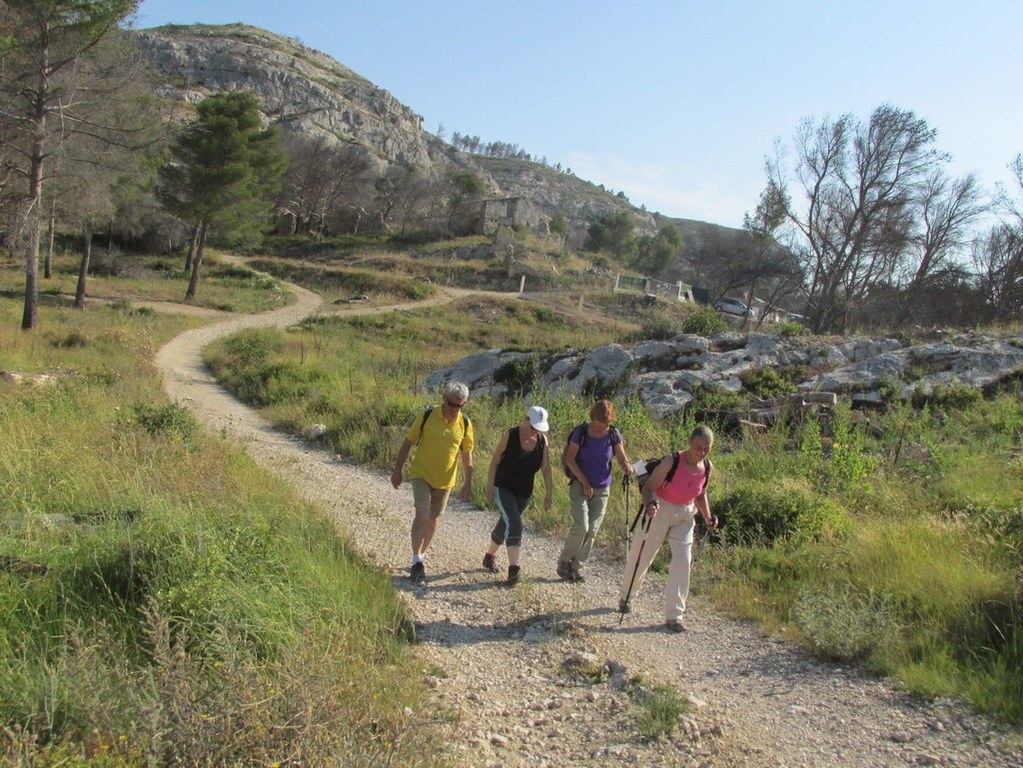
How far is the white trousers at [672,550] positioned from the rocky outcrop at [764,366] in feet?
19.9

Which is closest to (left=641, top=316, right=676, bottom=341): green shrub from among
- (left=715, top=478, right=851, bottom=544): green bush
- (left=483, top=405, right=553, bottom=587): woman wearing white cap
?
(left=715, top=478, right=851, bottom=544): green bush

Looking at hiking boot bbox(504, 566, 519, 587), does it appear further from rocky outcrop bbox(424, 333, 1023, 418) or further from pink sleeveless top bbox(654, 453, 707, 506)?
rocky outcrop bbox(424, 333, 1023, 418)

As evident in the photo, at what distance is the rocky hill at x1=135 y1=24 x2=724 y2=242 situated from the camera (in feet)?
313

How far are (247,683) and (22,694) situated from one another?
2.87 feet

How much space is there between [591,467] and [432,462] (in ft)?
4.11

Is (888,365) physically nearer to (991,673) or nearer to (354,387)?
(991,673)

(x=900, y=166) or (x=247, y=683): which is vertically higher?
(x=900, y=166)

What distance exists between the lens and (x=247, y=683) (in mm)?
2973

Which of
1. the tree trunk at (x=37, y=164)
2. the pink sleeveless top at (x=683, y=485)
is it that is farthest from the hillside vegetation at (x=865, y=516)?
the tree trunk at (x=37, y=164)

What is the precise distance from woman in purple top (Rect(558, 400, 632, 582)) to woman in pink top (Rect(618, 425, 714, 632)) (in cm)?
52

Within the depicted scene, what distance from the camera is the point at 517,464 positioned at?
575cm

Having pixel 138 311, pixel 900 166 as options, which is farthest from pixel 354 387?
pixel 900 166

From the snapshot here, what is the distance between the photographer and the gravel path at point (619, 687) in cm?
346

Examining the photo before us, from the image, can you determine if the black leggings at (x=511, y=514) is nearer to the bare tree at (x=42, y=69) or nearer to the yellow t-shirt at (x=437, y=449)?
the yellow t-shirt at (x=437, y=449)
